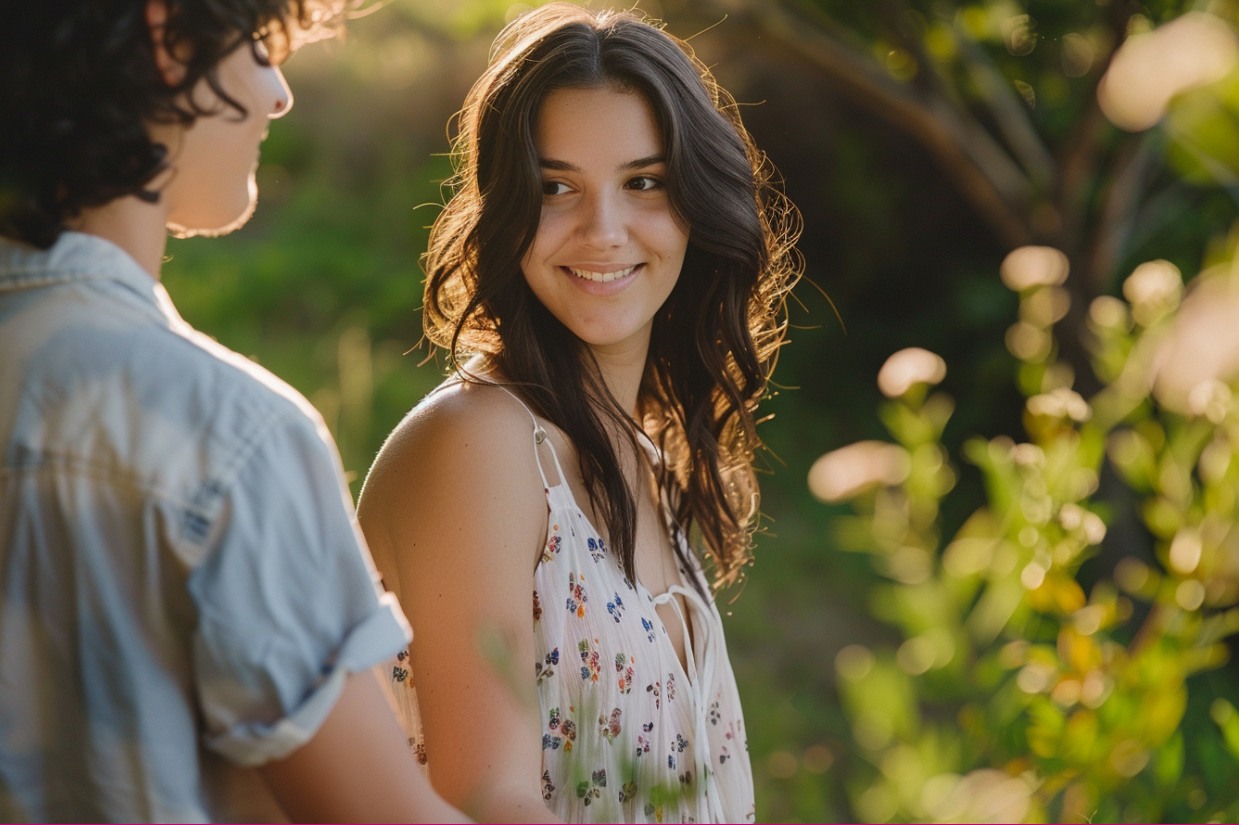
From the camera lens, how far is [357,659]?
0.71 metres

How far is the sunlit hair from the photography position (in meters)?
1.57

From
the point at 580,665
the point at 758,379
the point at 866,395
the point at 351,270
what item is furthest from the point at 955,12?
the point at 351,270

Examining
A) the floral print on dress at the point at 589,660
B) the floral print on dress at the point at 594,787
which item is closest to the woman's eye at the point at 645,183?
the floral print on dress at the point at 589,660

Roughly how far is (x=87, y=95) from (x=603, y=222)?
875 mm

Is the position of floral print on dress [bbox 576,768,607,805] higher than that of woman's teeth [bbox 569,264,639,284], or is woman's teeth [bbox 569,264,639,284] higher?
woman's teeth [bbox 569,264,639,284]

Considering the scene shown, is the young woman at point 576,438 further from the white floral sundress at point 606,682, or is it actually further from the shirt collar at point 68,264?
the shirt collar at point 68,264

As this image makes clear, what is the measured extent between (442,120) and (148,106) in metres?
6.92

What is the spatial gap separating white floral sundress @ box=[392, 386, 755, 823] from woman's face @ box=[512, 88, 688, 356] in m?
0.22

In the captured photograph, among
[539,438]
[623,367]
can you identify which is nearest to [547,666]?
[539,438]

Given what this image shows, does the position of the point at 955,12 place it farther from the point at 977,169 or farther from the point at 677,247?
the point at 677,247

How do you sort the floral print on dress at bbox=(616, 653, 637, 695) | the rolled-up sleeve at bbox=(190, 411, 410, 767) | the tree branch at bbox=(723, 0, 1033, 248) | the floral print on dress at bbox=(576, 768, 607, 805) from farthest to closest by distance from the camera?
1. the tree branch at bbox=(723, 0, 1033, 248)
2. the floral print on dress at bbox=(616, 653, 637, 695)
3. the floral print on dress at bbox=(576, 768, 607, 805)
4. the rolled-up sleeve at bbox=(190, 411, 410, 767)

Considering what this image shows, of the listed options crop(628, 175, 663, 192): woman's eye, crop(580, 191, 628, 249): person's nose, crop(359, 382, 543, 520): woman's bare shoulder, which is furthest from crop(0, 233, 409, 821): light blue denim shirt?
crop(628, 175, 663, 192): woman's eye

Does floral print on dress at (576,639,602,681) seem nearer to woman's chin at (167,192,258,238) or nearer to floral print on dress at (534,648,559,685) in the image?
floral print on dress at (534,648,559,685)

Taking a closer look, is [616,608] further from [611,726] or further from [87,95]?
[87,95]
